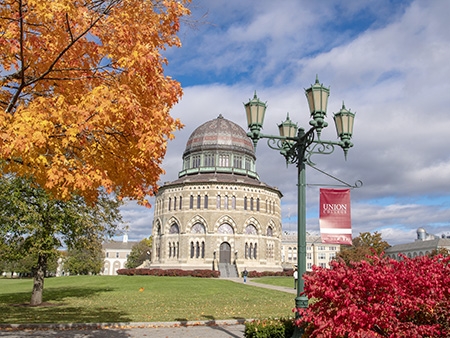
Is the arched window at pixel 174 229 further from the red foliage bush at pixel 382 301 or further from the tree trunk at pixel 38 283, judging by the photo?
the red foliage bush at pixel 382 301

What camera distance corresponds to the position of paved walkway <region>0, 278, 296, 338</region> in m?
12.2

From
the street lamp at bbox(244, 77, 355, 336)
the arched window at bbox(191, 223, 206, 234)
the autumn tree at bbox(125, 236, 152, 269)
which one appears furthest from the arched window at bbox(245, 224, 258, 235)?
the autumn tree at bbox(125, 236, 152, 269)

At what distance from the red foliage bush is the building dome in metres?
52.4

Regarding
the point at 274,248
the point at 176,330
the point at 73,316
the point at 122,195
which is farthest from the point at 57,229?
the point at 274,248

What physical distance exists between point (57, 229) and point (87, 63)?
1514 centimetres

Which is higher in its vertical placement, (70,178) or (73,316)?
(70,178)

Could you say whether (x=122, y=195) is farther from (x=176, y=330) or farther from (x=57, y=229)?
(x=57, y=229)

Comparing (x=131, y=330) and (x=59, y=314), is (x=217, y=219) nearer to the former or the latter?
(x=59, y=314)

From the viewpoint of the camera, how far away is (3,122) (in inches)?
244

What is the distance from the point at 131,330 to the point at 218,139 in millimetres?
49783

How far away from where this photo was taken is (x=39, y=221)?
2144cm

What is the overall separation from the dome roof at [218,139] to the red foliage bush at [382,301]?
176ft

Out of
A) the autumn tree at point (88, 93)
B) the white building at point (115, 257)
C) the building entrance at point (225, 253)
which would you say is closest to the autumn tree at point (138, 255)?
the white building at point (115, 257)

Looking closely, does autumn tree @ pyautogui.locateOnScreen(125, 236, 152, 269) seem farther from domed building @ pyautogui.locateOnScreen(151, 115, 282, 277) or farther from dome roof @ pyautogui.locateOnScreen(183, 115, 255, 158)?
dome roof @ pyautogui.locateOnScreen(183, 115, 255, 158)
